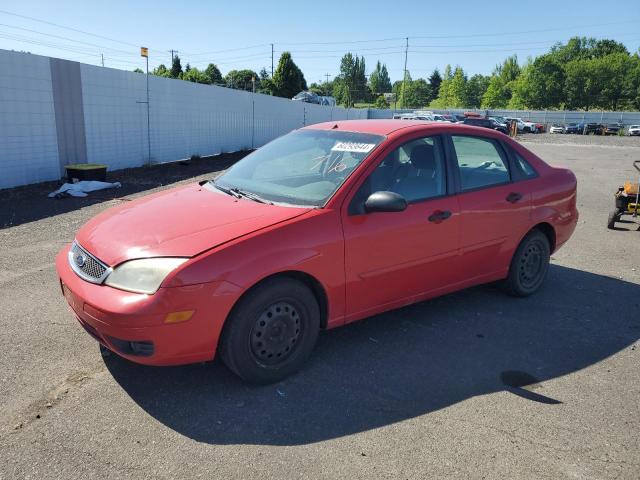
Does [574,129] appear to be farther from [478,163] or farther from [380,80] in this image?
[380,80]

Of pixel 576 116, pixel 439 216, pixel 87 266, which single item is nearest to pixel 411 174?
pixel 439 216

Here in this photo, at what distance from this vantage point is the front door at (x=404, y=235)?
3578 mm

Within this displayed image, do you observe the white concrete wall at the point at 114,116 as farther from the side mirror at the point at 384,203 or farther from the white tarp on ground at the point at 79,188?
the side mirror at the point at 384,203

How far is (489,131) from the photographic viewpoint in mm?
4848

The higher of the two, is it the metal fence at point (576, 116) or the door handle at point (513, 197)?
the metal fence at point (576, 116)

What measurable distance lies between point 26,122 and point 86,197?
7.92 feet

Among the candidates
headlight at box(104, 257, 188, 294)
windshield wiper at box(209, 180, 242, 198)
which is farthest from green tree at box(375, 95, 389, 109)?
headlight at box(104, 257, 188, 294)

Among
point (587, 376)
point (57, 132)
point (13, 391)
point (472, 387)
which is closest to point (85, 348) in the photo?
point (13, 391)

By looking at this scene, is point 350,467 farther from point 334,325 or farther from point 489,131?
point 489,131

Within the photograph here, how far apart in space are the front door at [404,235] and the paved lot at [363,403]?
459 millimetres

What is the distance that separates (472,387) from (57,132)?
11.2 m

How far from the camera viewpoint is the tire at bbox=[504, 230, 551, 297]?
4.93 m

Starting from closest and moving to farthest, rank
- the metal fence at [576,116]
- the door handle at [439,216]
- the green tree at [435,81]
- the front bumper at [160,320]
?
1. the front bumper at [160,320]
2. the door handle at [439,216]
3. the metal fence at [576,116]
4. the green tree at [435,81]

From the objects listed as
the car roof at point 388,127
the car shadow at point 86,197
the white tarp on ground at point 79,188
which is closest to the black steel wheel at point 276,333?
the car roof at point 388,127
